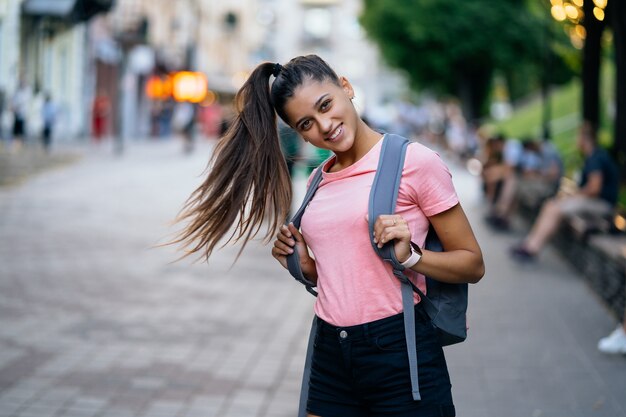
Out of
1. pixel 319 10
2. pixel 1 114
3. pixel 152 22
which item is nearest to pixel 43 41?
pixel 1 114

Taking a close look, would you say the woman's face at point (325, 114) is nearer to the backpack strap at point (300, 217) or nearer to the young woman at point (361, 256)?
the young woman at point (361, 256)

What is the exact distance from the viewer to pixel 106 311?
26.5ft

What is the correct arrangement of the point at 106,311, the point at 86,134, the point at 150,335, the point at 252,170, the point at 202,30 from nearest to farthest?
the point at 252,170 → the point at 150,335 → the point at 106,311 → the point at 86,134 → the point at 202,30

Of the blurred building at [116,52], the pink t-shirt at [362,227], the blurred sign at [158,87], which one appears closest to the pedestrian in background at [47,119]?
the blurred building at [116,52]

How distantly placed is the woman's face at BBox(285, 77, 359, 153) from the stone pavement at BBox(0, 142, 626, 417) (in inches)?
45.9

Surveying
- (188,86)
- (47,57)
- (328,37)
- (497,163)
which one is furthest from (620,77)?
(328,37)

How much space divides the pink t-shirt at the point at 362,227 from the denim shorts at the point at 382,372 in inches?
2.0

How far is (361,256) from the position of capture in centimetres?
279

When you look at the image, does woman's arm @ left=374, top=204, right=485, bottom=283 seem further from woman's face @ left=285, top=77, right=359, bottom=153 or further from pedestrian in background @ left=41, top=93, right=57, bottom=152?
pedestrian in background @ left=41, top=93, right=57, bottom=152

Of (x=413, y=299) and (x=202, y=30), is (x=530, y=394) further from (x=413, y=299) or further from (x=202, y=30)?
(x=202, y=30)

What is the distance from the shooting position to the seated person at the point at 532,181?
14.0m

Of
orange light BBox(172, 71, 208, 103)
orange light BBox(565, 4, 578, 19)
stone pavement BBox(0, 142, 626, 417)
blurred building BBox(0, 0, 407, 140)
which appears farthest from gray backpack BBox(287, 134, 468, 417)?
orange light BBox(172, 71, 208, 103)

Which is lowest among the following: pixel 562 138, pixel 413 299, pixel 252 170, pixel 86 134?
pixel 86 134

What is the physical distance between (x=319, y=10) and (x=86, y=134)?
61545 millimetres
